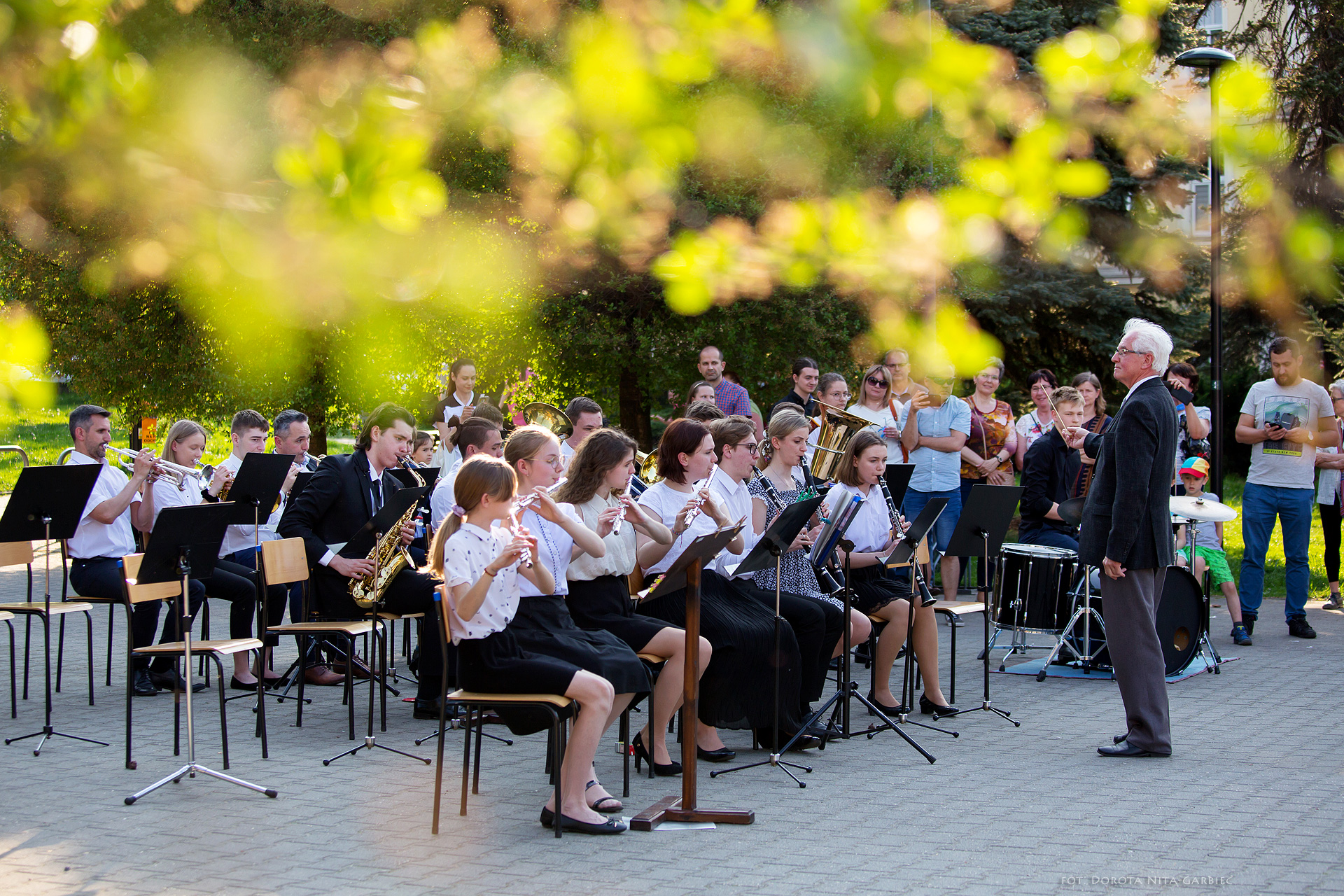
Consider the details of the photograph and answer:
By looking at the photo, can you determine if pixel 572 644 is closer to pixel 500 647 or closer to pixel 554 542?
pixel 500 647

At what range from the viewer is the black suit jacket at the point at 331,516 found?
686 centimetres

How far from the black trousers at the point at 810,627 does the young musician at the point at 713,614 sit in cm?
14

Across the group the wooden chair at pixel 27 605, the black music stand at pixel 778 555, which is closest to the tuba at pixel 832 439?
the black music stand at pixel 778 555

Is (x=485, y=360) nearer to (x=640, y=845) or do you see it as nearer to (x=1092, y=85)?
(x=640, y=845)

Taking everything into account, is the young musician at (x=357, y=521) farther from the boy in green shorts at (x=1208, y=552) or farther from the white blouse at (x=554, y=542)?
the boy in green shorts at (x=1208, y=552)

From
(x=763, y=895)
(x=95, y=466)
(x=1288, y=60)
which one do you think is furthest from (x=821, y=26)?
(x=95, y=466)

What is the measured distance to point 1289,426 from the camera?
8.91m

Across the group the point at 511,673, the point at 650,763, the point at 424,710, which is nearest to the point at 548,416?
the point at 424,710

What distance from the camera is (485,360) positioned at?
1330 cm

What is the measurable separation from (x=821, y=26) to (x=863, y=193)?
26 centimetres

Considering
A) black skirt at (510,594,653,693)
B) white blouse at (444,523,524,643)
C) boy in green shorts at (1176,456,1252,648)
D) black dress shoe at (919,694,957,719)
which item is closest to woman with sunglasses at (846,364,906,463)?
boy in green shorts at (1176,456,1252,648)

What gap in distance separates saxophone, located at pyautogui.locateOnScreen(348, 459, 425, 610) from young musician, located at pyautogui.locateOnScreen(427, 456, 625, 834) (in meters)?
1.82

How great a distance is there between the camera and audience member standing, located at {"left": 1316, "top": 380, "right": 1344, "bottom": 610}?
1012cm

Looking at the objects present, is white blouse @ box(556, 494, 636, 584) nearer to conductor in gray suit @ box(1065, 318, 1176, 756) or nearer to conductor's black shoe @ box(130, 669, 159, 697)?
conductor in gray suit @ box(1065, 318, 1176, 756)
